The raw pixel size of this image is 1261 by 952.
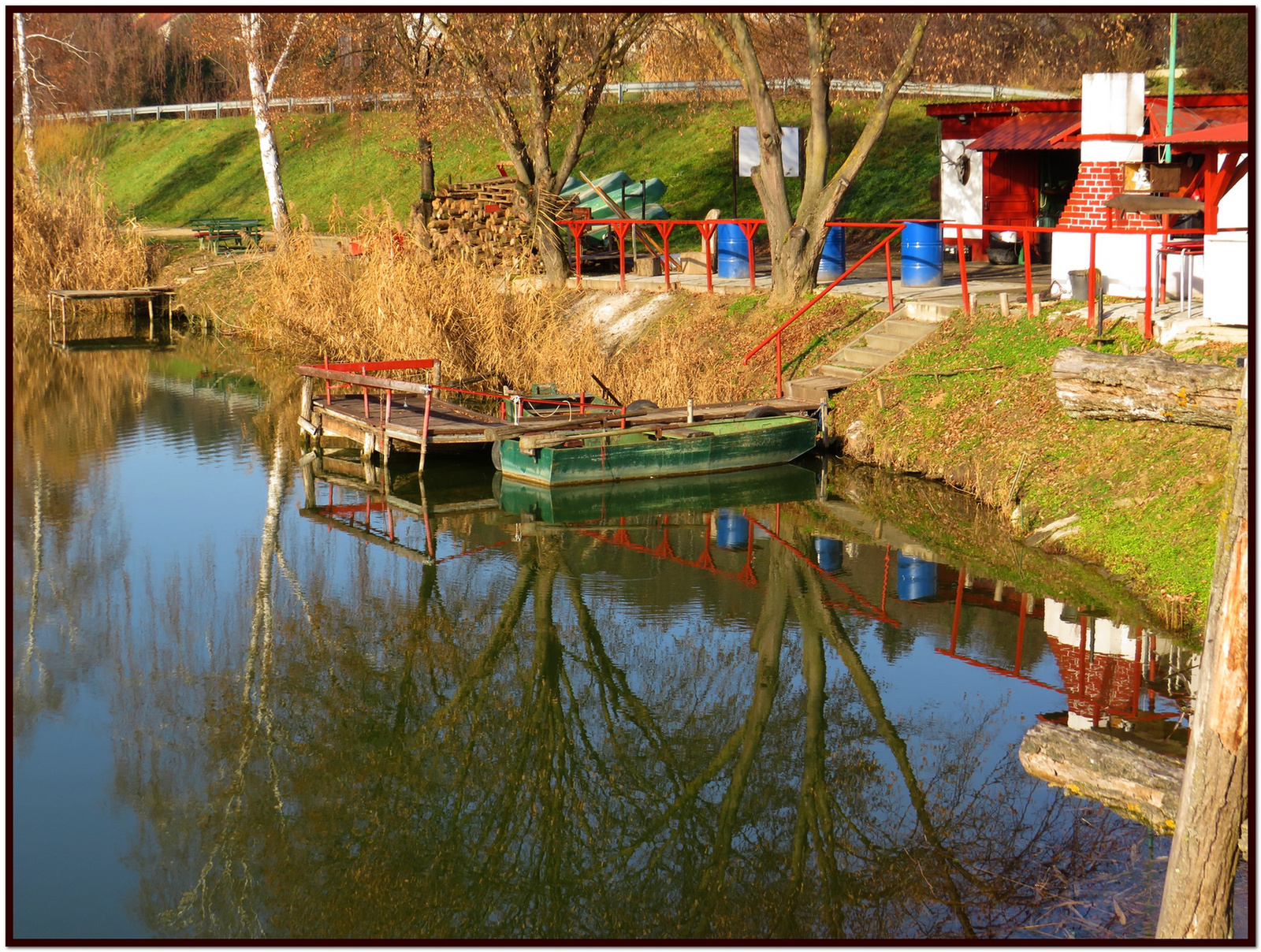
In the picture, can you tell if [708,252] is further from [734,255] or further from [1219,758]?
[1219,758]

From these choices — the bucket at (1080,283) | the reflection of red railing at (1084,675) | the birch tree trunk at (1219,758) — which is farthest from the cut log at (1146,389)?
the bucket at (1080,283)

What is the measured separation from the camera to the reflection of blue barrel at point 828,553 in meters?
13.5

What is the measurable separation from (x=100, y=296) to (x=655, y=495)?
1863 centimetres

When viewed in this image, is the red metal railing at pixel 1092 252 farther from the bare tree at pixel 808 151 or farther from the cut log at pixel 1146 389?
the cut log at pixel 1146 389

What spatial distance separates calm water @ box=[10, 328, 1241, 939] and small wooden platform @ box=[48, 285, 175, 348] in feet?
46.4

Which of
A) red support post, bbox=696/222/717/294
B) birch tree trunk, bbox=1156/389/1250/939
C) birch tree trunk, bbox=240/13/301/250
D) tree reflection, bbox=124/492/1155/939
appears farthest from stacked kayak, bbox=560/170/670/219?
birch tree trunk, bbox=1156/389/1250/939

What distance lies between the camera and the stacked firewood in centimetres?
2592

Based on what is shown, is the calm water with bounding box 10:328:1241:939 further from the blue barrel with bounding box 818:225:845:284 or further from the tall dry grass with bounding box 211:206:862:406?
the blue barrel with bounding box 818:225:845:284

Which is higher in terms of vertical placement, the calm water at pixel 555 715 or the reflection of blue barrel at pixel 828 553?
the reflection of blue barrel at pixel 828 553

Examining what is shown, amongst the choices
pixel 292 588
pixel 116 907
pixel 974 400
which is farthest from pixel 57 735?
pixel 974 400

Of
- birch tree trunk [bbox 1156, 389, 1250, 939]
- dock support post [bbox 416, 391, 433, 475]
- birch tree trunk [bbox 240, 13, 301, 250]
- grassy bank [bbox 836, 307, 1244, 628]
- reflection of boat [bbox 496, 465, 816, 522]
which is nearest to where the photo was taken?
birch tree trunk [bbox 1156, 389, 1250, 939]

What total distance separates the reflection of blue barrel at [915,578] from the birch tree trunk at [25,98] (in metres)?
27.3

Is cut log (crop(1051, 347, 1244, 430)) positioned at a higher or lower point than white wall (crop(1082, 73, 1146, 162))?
lower

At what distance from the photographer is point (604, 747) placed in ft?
31.0
